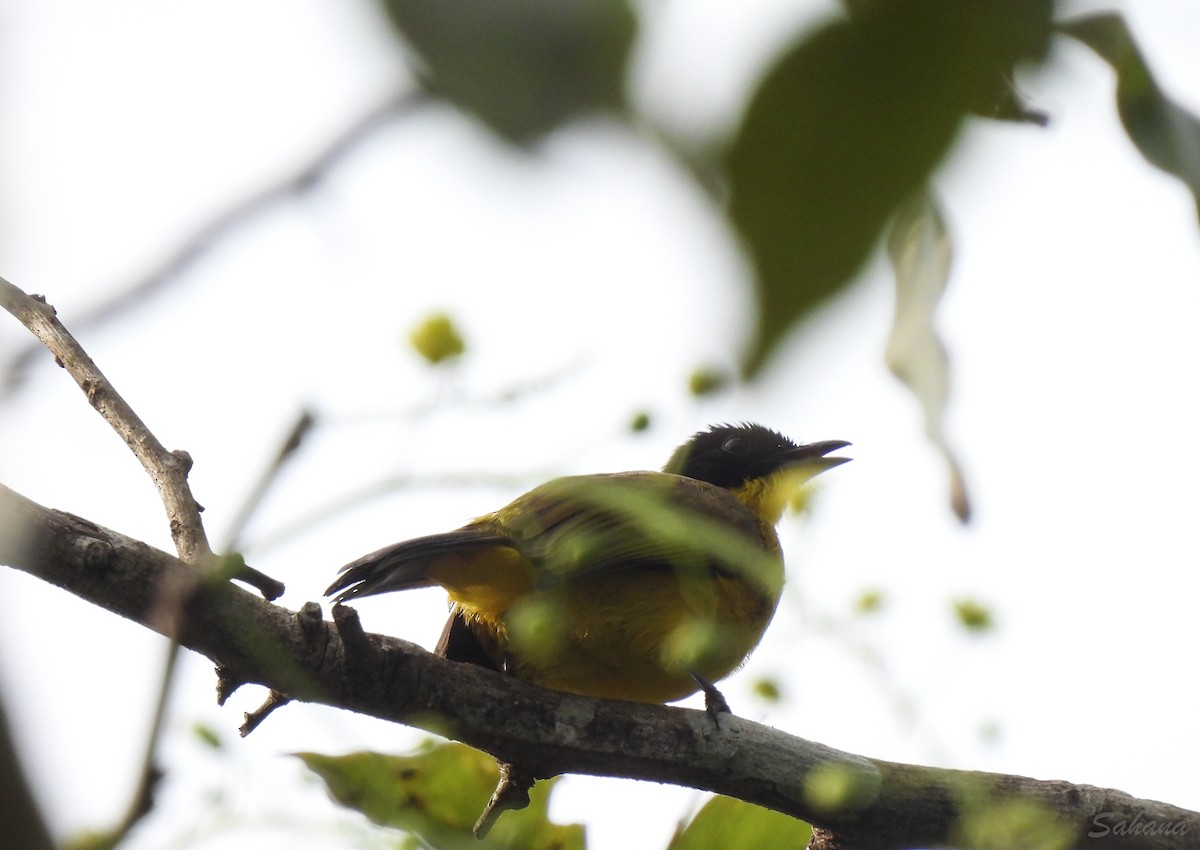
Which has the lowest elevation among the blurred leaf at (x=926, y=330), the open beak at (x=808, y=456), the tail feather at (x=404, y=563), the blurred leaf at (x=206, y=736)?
the open beak at (x=808, y=456)

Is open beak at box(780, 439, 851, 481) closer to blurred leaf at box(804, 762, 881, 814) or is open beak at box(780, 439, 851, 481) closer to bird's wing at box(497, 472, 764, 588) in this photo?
bird's wing at box(497, 472, 764, 588)

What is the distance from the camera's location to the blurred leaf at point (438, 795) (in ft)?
6.02

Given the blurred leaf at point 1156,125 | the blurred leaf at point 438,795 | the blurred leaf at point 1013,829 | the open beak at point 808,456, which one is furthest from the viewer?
the open beak at point 808,456

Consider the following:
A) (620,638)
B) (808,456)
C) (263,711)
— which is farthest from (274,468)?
(808,456)

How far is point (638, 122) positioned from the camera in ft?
1.73

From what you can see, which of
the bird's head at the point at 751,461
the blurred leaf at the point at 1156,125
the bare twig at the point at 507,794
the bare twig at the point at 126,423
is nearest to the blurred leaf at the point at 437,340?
the bare twig at the point at 126,423

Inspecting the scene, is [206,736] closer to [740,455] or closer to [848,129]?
[848,129]

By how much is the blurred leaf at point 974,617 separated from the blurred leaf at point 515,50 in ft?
7.00

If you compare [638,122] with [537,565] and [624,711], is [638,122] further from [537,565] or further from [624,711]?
[537,565]

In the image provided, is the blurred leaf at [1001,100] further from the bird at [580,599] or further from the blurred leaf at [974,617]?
the bird at [580,599]

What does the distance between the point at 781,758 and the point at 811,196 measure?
8.62 feet

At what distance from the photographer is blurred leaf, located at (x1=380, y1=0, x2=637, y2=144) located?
0.50 metres

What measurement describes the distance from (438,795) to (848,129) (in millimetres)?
2261

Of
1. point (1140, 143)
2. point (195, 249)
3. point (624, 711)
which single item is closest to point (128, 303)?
point (195, 249)
